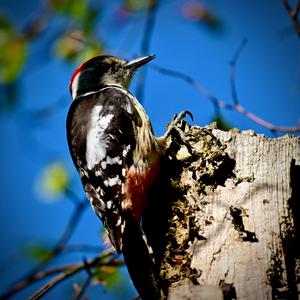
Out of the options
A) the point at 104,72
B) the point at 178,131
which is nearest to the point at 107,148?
the point at 178,131

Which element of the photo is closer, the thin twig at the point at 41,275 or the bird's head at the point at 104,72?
the thin twig at the point at 41,275

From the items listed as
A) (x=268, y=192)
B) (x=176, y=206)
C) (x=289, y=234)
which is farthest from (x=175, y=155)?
(x=289, y=234)

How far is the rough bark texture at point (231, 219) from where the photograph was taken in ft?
5.83

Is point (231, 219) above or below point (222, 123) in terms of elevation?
below

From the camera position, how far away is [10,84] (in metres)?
3.97

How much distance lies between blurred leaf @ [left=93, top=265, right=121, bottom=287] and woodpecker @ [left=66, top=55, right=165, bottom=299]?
2.62ft

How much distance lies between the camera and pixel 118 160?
2625mm

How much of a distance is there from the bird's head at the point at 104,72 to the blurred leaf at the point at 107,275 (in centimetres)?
163

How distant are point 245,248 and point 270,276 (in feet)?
0.53

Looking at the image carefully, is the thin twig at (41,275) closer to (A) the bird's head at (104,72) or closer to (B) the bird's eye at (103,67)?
(A) the bird's head at (104,72)

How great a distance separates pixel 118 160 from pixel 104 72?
1464mm

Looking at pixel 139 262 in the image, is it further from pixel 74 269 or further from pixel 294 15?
pixel 294 15

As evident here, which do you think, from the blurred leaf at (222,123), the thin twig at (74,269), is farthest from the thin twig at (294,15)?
the thin twig at (74,269)

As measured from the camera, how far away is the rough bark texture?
178 centimetres
